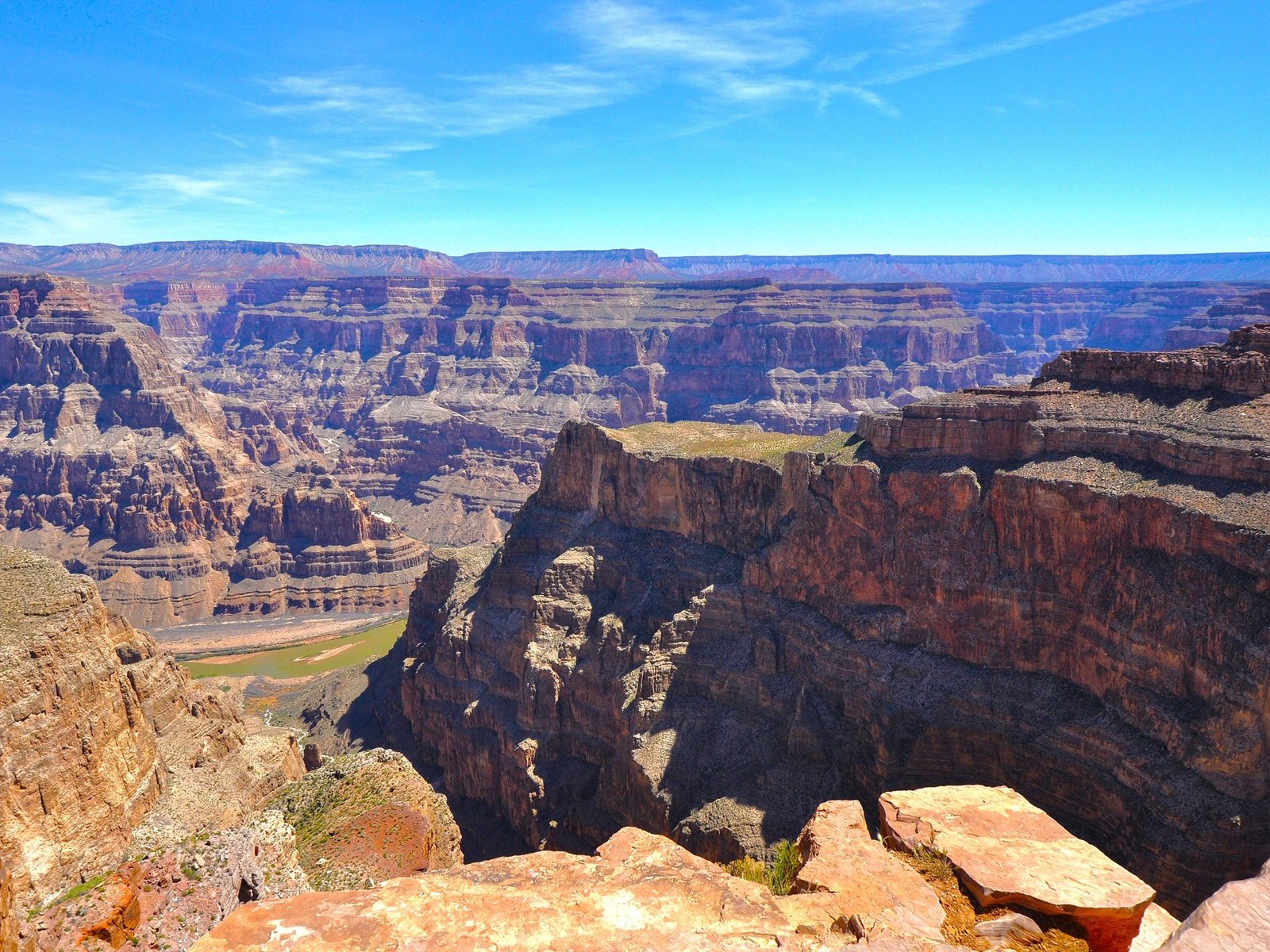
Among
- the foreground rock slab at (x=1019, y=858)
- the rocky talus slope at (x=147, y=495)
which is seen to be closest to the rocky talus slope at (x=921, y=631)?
the foreground rock slab at (x=1019, y=858)

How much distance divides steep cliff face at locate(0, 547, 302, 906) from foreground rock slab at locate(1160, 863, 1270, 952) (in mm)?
39092

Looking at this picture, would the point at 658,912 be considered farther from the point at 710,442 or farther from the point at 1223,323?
the point at 1223,323

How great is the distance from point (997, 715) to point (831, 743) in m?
10.2

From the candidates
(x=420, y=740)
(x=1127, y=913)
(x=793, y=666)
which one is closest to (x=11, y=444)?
(x=420, y=740)

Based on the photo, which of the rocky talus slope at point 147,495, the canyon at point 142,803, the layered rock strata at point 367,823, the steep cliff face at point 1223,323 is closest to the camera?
the canyon at point 142,803

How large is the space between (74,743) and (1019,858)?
4174cm

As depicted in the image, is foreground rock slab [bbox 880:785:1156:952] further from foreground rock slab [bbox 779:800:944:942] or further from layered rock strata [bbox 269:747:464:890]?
layered rock strata [bbox 269:747:464:890]

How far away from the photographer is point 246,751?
5475 centimetres

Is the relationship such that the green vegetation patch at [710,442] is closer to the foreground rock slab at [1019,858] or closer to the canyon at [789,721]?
the canyon at [789,721]

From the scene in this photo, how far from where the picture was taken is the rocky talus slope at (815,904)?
14.4 metres

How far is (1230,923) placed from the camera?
11602 millimetres

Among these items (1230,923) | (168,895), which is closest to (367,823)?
(168,895)

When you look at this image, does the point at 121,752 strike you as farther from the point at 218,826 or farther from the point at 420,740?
the point at 420,740

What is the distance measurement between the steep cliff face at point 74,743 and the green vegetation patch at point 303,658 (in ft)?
189
